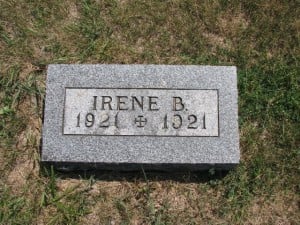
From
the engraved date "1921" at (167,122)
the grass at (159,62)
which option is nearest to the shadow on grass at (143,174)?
the grass at (159,62)

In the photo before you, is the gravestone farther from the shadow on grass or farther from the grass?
the grass

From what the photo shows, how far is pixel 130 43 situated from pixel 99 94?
0.74 m

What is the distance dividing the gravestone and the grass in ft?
0.78

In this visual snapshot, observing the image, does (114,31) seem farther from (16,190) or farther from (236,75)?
(16,190)

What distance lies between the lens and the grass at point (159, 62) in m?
3.61

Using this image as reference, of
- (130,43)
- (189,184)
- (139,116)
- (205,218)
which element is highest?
(130,43)

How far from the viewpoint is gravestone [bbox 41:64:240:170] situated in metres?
A: 3.51

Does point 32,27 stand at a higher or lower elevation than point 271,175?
higher

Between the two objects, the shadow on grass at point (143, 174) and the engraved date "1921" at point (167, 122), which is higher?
the engraved date "1921" at point (167, 122)

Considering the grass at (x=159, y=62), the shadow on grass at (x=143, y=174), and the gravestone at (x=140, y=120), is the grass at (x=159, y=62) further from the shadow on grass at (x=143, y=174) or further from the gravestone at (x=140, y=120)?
the gravestone at (x=140, y=120)

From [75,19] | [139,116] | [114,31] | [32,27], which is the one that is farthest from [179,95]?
[32,27]

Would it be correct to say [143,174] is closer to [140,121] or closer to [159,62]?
[140,121]

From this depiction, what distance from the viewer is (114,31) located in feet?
13.6

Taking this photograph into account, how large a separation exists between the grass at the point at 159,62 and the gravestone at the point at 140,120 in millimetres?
238
